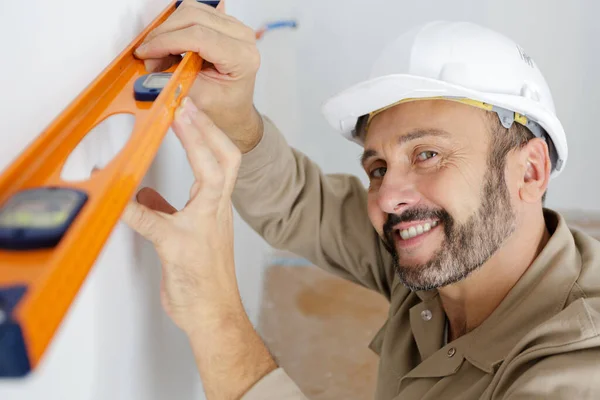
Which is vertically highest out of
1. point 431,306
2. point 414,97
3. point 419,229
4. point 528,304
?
point 414,97

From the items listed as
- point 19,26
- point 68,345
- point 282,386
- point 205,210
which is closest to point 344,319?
point 282,386

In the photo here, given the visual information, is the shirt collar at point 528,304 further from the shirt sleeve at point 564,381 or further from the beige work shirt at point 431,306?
the shirt sleeve at point 564,381

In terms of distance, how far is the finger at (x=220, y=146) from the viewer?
72 cm

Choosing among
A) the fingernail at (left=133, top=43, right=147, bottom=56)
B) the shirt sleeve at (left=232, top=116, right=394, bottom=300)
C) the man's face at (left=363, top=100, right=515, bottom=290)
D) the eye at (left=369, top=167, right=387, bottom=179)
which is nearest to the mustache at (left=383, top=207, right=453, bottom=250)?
the man's face at (left=363, top=100, right=515, bottom=290)

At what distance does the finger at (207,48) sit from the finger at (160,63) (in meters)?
0.01

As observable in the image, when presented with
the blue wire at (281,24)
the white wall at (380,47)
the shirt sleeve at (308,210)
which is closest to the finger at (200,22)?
the shirt sleeve at (308,210)

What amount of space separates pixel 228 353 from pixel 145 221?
28 centimetres

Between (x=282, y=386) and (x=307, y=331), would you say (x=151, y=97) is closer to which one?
(x=282, y=386)

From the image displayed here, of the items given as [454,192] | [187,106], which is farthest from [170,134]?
[454,192]

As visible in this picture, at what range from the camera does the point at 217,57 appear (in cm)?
85

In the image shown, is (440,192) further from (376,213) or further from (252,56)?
(252,56)

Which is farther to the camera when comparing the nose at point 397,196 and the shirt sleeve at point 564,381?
the nose at point 397,196

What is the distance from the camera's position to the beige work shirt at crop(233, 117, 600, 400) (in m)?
0.83

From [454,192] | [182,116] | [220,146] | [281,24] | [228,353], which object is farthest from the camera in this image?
[281,24]
